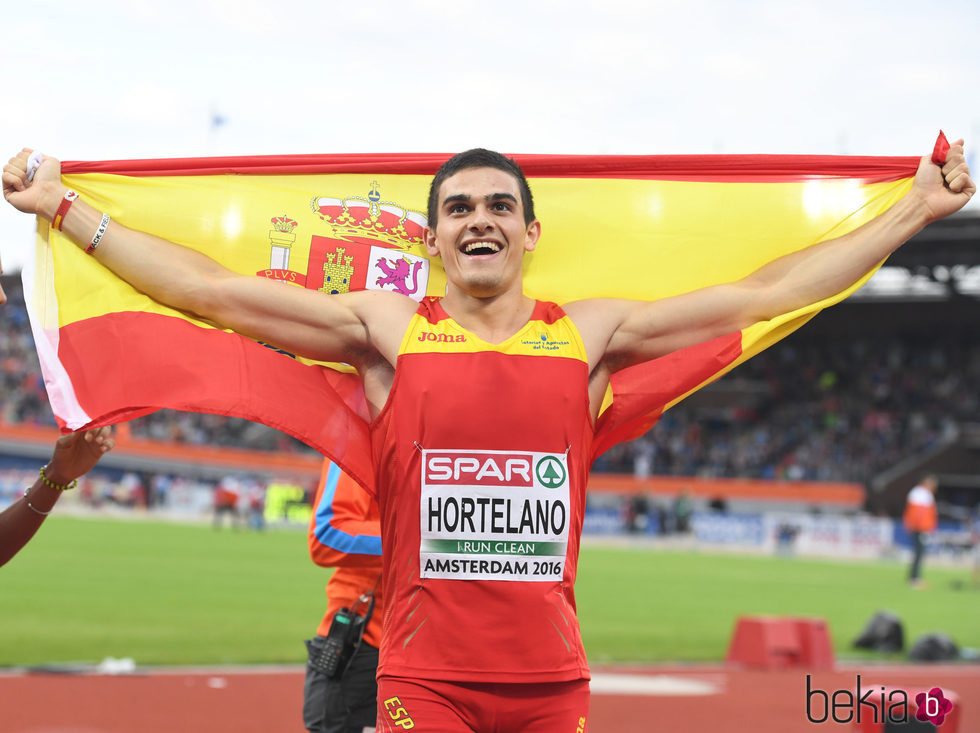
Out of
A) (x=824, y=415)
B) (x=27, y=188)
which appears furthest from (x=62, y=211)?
(x=824, y=415)

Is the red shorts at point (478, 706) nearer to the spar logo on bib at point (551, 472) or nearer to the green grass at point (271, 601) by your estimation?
the spar logo on bib at point (551, 472)

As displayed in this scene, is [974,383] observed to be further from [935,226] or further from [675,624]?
[675,624]

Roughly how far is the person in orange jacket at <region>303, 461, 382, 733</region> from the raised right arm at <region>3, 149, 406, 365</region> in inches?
Answer: 42.7

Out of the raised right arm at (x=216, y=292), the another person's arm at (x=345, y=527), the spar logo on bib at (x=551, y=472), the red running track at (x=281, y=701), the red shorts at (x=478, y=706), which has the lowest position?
the red running track at (x=281, y=701)

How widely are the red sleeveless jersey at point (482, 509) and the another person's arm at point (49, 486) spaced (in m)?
1.40

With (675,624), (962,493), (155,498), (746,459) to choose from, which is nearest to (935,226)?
(962,493)

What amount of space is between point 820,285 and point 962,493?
38555 millimetres

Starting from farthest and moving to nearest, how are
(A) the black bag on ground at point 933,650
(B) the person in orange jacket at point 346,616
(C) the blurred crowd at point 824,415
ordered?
(C) the blurred crowd at point 824,415, (A) the black bag on ground at point 933,650, (B) the person in orange jacket at point 346,616

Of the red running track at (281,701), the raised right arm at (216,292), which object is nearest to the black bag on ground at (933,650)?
the red running track at (281,701)

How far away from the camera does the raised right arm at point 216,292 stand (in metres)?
3.63

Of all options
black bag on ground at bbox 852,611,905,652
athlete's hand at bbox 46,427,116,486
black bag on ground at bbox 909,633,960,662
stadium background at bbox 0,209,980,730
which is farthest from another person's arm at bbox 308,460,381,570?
stadium background at bbox 0,209,980,730

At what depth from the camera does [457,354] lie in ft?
11.1

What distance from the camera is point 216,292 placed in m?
3.83

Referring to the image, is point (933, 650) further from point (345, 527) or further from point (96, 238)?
point (96, 238)
